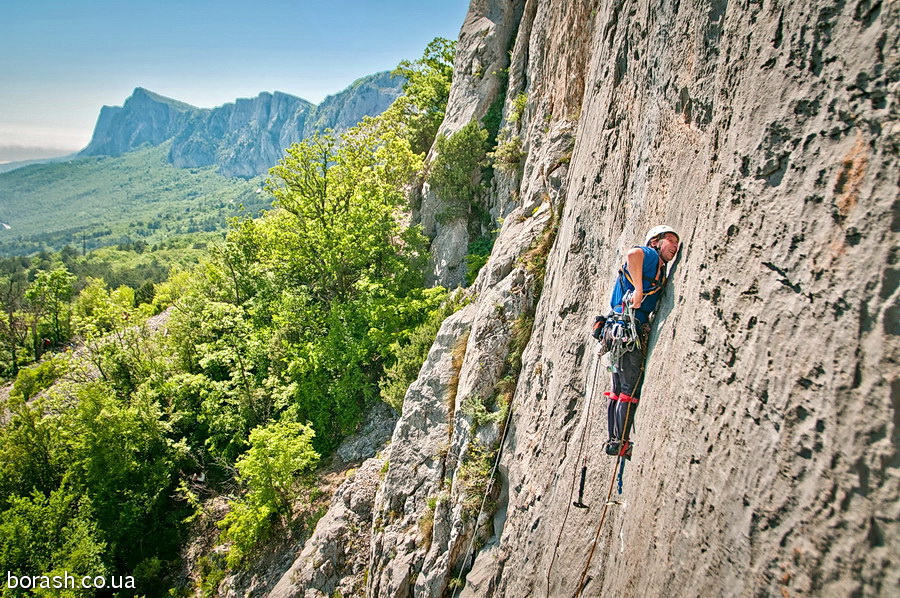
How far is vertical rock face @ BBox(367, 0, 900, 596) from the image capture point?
242cm

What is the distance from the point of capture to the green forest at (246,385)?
15031mm

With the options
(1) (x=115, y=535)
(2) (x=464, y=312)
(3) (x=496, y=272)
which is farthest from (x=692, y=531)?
(1) (x=115, y=535)

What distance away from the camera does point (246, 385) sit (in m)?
18.0

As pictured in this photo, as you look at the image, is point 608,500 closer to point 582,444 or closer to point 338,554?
point 582,444

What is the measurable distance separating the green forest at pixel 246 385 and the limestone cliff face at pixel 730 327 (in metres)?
8.84

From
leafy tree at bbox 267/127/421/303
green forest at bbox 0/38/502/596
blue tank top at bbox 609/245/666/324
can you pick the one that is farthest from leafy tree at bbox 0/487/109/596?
blue tank top at bbox 609/245/666/324

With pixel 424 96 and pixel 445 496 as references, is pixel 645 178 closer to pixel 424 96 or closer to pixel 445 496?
pixel 445 496

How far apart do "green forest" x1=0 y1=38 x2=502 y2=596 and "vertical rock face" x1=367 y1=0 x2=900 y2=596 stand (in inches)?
359

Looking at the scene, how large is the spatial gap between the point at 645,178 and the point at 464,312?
7.61m

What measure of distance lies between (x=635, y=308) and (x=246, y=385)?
1814 cm

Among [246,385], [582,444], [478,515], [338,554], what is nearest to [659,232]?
[582,444]

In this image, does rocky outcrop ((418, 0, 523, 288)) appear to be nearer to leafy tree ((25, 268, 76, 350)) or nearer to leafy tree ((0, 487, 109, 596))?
leafy tree ((0, 487, 109, 596))

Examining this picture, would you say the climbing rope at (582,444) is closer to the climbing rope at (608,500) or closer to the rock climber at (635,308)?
the climbing rope at (608,500)

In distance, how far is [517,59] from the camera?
730 inches
